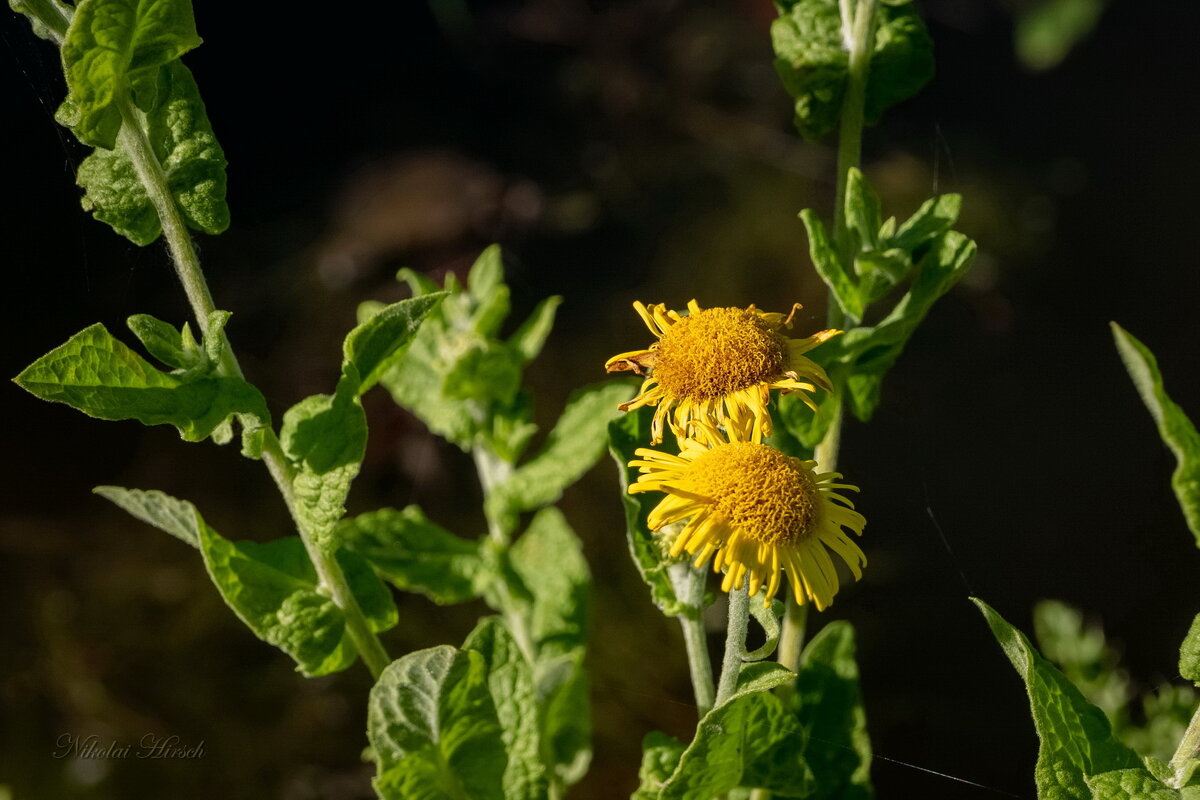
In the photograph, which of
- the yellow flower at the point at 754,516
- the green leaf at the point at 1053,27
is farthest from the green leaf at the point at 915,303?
the green leaf at the point at 1053,27

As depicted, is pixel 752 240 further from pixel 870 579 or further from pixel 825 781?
pixel 825 781

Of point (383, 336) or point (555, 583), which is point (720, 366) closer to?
point (383, 336)

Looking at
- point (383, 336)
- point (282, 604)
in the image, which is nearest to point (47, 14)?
point (383, 336)

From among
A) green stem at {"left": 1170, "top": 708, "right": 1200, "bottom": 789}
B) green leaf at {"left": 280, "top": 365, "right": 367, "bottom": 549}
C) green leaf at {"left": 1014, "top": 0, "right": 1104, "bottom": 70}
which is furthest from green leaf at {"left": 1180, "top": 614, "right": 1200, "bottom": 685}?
green leaf at {"left": 1014, "top": 0, "right": 1104, "bottom": 70}

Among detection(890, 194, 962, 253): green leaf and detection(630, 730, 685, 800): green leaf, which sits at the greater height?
detection(890, 194, 962, 253): green leaf

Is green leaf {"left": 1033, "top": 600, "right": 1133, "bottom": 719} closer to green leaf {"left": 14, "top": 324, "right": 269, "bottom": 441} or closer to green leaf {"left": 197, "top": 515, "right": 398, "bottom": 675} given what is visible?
green leaf {"left": 197, "top": 515, "right": 398, "bottom": 675}

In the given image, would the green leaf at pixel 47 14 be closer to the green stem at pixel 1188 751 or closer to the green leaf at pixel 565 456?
the green leaf at pixel 565 456

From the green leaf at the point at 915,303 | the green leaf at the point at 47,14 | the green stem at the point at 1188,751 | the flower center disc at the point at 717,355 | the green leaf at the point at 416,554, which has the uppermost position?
the green leaf at the point at 47,14
